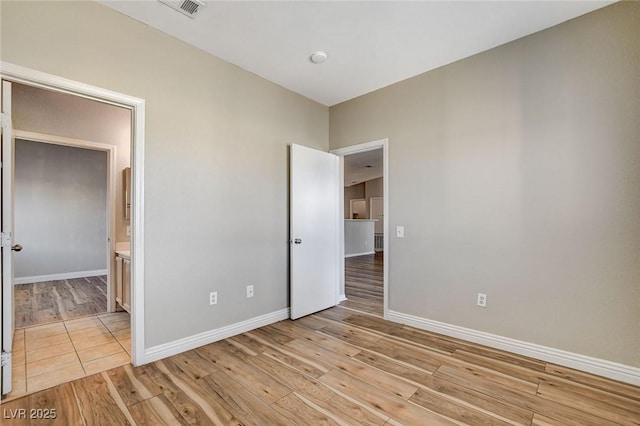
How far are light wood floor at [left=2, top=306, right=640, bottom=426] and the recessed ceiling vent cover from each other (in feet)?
9.10

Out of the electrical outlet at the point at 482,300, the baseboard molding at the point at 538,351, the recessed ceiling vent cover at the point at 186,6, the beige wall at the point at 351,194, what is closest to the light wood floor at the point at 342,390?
the baseboard molding at the point at 538,351

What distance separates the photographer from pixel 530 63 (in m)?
2.43

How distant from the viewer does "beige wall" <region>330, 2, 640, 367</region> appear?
208 cm

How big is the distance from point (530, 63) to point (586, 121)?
0.68m

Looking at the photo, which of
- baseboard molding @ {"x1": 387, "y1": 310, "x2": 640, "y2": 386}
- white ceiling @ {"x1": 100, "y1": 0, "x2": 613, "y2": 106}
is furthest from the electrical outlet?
white ceiling @ {"x1": 100, "y1": 0, "x2": 613, "y2": 106}

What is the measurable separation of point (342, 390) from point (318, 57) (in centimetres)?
288

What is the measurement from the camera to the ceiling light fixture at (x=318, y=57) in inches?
107

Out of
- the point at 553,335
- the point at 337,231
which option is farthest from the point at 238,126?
the point at 553,335

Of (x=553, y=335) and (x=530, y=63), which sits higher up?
(x=530, y=63)

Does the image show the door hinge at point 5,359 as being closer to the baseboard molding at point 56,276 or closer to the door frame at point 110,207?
the door frame at point 110,207

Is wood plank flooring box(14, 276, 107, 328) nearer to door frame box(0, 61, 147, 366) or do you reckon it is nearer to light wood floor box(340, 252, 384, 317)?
door frame box(0, 61, 147, 366)

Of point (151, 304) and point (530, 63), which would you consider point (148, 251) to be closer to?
point (151, 304)

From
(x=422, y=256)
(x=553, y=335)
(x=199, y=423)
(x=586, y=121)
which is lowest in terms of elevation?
(x=199, y=423)

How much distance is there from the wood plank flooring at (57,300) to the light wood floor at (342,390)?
77.1 inches
